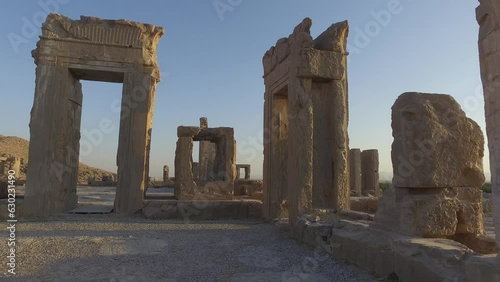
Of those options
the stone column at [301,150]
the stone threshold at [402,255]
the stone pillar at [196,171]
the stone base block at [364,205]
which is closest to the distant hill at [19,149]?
the stone pillar at [196,171]

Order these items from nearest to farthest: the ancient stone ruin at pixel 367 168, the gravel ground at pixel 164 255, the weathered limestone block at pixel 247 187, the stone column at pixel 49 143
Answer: the gravel ground at pixel 164 255
the stone column at pixel 49 143
the weathered limestone block at pixel 247 187
the ancient stone ruin at pixel 367 168

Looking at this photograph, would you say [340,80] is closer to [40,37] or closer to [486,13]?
[486,13]

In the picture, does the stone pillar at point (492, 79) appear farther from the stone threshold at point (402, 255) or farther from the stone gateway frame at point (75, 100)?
the stone gateway frame at point (75, 100)

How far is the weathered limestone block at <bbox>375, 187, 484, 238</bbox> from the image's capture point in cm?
365

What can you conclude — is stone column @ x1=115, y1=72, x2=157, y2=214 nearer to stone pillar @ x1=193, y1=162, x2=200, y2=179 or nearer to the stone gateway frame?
the stone gateway frame

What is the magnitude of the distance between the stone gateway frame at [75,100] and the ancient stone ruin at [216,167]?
289 centimetres

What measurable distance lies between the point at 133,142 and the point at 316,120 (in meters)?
4.52

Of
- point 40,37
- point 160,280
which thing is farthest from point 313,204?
point 40,37

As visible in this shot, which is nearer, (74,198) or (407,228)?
(407,228)

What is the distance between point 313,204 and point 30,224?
219 inches

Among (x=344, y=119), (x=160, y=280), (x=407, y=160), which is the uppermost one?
(x=344, y=119)

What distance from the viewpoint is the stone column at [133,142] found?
28.2 ft

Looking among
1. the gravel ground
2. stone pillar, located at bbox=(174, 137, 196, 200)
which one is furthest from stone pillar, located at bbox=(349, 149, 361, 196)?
the gravel ground

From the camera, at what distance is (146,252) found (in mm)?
4824
